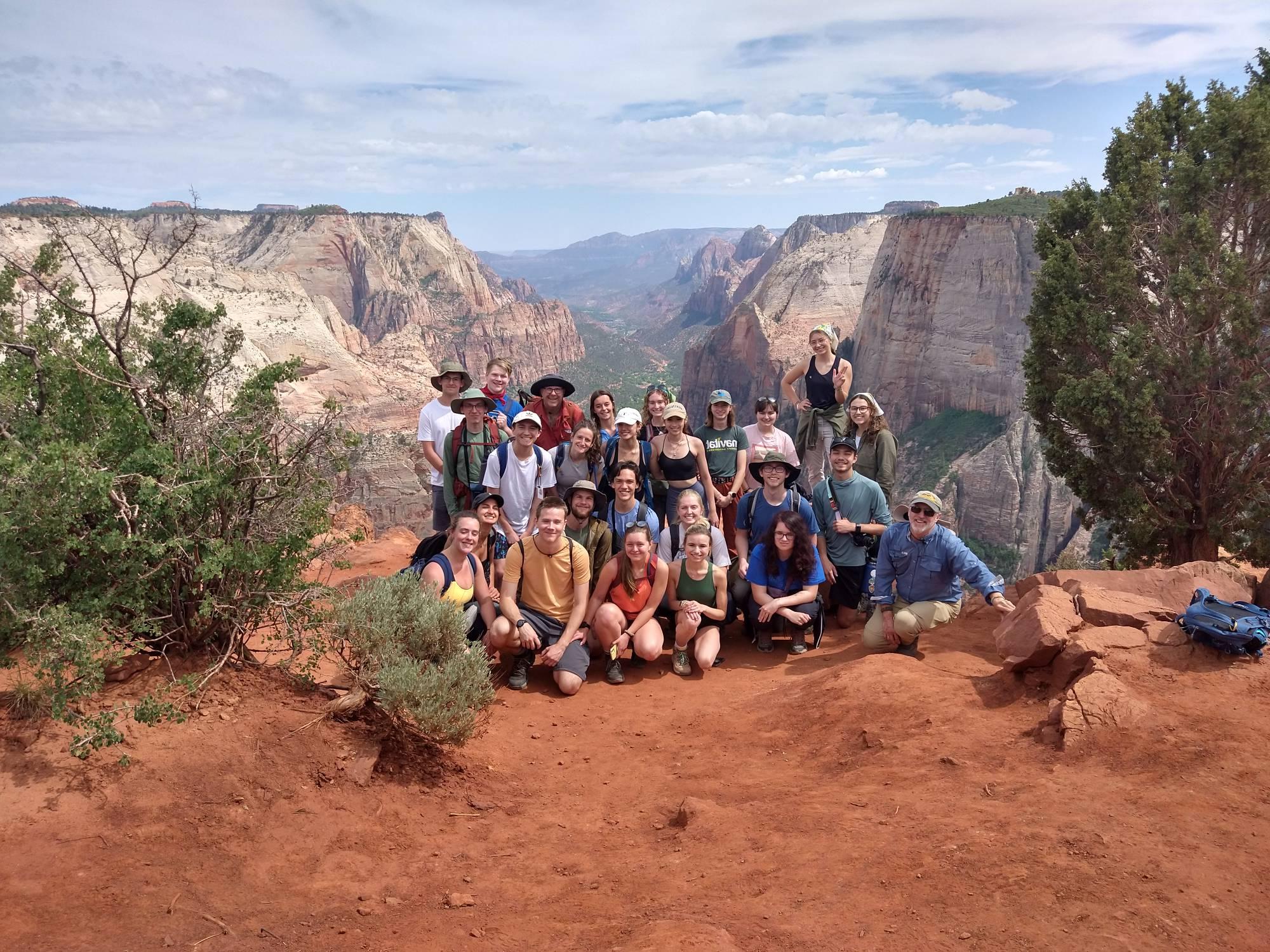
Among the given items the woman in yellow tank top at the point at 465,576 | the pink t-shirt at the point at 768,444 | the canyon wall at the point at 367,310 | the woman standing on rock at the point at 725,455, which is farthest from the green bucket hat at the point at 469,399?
the pink t-shirt at the point at 768,444

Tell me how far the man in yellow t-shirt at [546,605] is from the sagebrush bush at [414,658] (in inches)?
24.3

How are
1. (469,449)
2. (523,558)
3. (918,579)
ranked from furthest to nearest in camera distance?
(469,449)
(918,579)
(523,558)

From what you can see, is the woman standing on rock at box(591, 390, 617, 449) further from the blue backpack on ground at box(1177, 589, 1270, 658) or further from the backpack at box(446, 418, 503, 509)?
the blue backpack on ground at box(1177, 589, 1270, 658)

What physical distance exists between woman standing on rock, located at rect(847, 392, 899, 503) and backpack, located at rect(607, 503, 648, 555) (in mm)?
2602

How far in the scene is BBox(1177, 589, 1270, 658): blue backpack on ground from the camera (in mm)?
5391

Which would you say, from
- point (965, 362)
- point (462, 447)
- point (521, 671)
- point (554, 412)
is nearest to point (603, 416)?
point (554, 412)

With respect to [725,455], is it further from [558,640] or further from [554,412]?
Answer: [558,640]

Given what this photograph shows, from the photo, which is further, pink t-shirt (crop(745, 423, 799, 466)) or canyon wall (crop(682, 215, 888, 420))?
canyon wall (crop(682, 215, 888, 420))

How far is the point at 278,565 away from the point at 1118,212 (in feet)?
43.0

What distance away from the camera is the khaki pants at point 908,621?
707cm

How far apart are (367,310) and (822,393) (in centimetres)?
11645

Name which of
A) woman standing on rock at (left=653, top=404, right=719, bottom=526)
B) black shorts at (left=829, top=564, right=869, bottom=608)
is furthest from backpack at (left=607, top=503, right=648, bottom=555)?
black shorts at (left=829, top=564, right=869, bottom=608)

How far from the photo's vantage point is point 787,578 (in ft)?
24.9

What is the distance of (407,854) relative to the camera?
443cm
